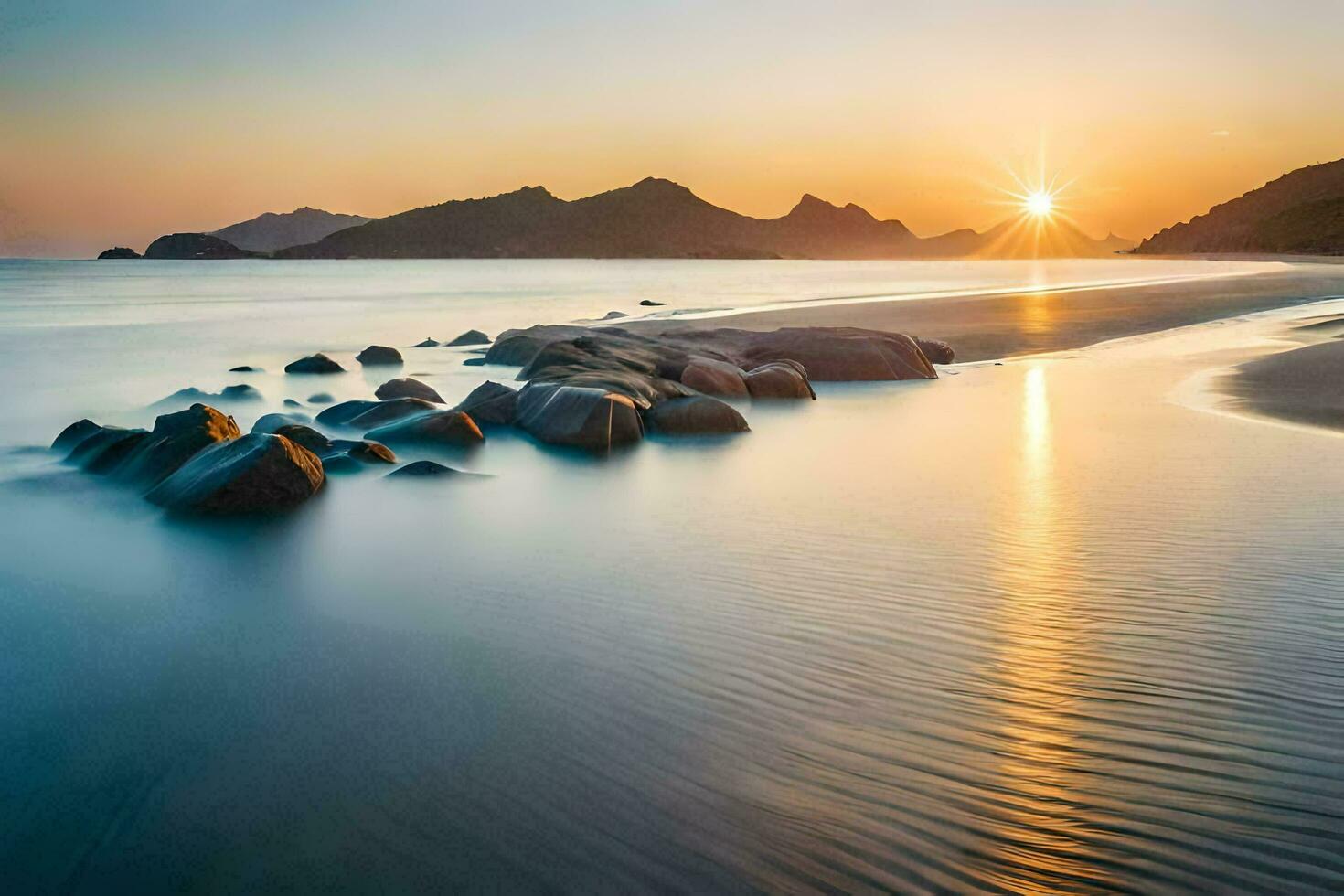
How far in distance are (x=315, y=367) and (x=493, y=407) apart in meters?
7.19

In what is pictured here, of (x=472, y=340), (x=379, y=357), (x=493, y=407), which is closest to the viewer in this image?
(x=493, y=407)

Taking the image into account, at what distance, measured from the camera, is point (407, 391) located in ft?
36.3

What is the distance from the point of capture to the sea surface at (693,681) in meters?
2.58

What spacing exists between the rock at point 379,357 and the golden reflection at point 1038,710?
13.0 metres

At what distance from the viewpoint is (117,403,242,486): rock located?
7.13 meters

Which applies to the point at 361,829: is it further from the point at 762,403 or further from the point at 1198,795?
the point at 762,403

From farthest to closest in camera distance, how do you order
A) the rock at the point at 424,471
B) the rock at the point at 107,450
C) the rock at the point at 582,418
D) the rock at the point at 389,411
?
the rock at the point at 389,411, the rock at the point at 582,418, the rock at the point at 107,450, the rock at the point at 424,471

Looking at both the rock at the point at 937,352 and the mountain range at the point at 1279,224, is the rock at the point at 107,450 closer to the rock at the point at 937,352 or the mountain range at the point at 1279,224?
the rock at the point at 937,352

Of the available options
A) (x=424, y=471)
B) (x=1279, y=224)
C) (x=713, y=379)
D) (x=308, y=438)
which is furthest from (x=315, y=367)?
(x=1279, y=224)

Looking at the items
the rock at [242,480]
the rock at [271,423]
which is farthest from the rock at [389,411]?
the rock at [242,480]

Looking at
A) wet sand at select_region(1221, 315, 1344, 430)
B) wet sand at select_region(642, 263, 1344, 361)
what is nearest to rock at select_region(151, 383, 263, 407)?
wet sand at select_region(642, 263, 1344, 361)

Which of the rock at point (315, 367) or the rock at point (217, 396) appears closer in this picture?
the rock at point (217, 396)

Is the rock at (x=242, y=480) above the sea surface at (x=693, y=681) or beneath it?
above

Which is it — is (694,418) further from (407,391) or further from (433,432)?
(407,391)
